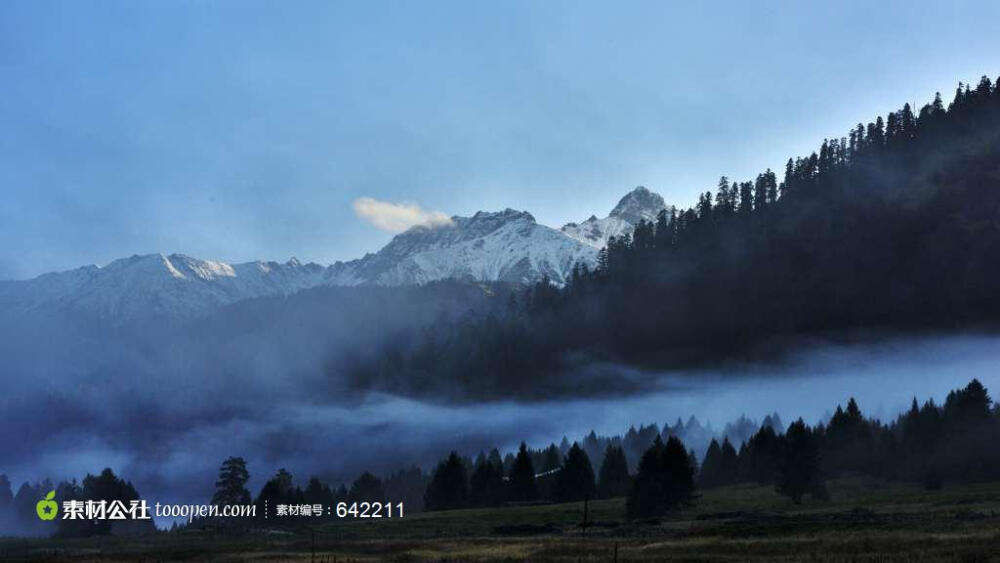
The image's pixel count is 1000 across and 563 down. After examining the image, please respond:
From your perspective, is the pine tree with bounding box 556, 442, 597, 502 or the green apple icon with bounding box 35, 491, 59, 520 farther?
the green apple icon with bounding box 35, 491, 59, 520

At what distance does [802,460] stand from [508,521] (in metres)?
40.6

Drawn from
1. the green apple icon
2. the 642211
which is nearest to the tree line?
the 642211

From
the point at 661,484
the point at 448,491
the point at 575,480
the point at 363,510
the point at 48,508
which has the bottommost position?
the point at 363,510

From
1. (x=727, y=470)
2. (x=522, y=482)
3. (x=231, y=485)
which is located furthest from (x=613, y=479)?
(x=231, y=485)

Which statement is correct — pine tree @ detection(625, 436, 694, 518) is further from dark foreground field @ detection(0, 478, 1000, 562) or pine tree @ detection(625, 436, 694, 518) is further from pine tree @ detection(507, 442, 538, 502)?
pine tree @ detection(507, 442, 538, 502)

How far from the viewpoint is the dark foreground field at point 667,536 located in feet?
222

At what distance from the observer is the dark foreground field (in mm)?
67625

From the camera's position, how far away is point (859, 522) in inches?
3378

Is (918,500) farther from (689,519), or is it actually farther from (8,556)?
(8,556)

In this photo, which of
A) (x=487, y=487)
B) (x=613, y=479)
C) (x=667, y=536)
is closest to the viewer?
(x=667, y=536)

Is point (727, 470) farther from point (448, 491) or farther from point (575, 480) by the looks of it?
point (448, 491)

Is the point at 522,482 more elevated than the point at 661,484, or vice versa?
the point at 661,484

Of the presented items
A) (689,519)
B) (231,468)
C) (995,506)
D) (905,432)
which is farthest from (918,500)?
(231,468)

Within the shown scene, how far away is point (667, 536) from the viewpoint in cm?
8819
